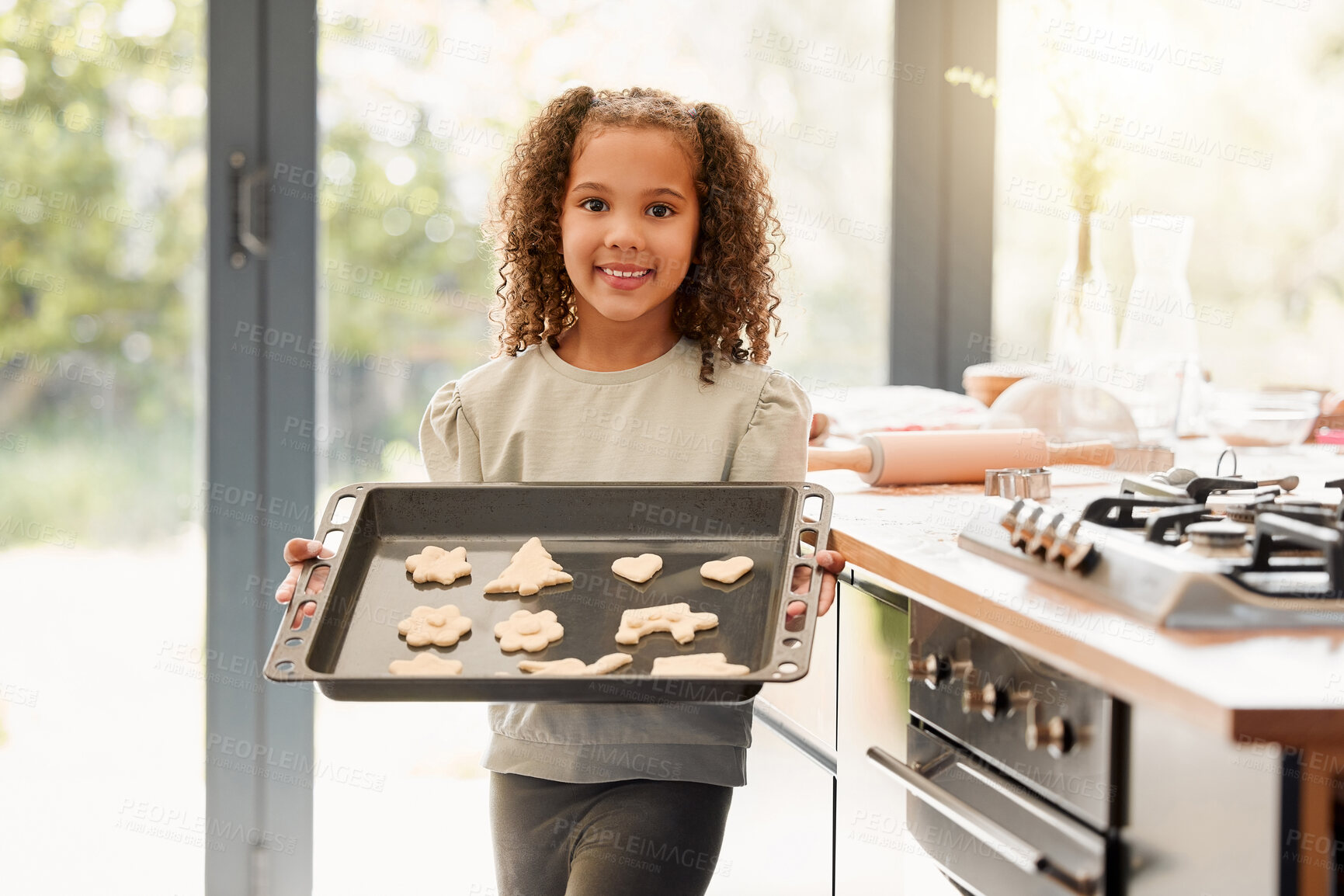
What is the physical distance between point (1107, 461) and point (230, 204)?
4.89ft

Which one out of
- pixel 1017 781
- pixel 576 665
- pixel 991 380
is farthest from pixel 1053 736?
pixel 991 380

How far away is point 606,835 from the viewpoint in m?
1.19

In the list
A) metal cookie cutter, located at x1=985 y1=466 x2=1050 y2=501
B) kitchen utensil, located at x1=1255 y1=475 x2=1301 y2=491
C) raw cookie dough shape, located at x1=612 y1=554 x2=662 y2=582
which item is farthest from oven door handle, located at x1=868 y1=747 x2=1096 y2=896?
kitchen utensil, located at x1=1255 y1=475 x2=1301 y2=491

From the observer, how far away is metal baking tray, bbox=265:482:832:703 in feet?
3.02

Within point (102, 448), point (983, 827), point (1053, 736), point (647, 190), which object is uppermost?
point (647, 190)

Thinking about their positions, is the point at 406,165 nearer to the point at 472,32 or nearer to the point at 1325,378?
the point at 472,32

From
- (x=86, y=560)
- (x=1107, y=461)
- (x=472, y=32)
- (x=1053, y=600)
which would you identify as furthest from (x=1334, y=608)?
(x=86, y=560)

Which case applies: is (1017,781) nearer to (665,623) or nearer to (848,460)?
(665,623)

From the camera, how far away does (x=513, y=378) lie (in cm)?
137

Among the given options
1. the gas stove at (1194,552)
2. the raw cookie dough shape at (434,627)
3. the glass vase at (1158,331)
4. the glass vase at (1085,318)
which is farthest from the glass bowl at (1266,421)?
the raw cookie dough shape at (434,627)

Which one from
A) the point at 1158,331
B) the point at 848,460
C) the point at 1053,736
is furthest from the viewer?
the point at 1158,331

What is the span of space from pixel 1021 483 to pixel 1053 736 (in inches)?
22.7

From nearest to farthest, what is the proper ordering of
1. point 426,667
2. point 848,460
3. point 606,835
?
point 426,667 → point 606,835 → point 848,460

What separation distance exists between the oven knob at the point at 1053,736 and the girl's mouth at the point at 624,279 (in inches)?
25.4
